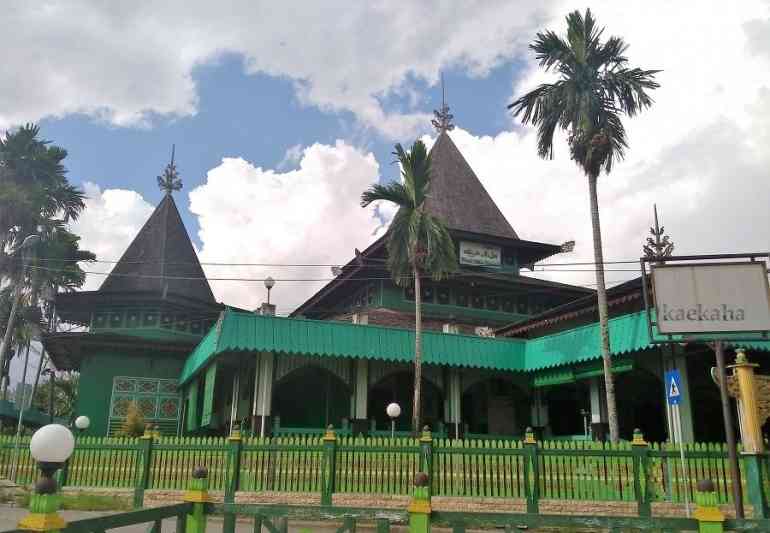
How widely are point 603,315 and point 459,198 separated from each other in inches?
570

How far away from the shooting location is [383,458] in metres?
13.0

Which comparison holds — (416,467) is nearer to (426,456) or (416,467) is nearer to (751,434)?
(426,456)

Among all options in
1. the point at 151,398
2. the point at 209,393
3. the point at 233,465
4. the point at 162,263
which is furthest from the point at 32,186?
the point at 233,465

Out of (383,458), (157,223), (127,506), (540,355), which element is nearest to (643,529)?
(383,458)

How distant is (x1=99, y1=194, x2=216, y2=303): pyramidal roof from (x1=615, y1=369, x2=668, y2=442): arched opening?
1771cm

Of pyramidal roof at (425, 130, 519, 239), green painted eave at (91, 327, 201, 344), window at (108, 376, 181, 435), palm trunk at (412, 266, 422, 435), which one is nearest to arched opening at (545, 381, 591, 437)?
palm trunk at (412, 266, 422, 435)

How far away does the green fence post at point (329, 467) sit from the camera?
1281 cm

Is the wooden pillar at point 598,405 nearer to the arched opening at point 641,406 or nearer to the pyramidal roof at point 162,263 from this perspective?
the arched opening at point 641,406

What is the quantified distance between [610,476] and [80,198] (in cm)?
2802

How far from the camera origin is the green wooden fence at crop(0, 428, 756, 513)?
39.4 feet

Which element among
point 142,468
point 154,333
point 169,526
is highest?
point 154,333

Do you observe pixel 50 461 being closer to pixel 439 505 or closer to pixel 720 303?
pixel 439 505

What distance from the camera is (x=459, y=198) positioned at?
2969 centimetres

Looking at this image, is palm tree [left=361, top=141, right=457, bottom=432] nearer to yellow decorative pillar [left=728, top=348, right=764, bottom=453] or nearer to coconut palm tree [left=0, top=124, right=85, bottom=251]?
yellow decorative pillar [left=728, top=348, right=764, bottom=453]
